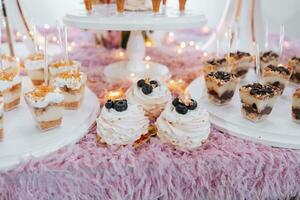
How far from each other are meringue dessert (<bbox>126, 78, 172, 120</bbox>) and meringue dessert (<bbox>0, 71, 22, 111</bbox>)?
455 millimetres

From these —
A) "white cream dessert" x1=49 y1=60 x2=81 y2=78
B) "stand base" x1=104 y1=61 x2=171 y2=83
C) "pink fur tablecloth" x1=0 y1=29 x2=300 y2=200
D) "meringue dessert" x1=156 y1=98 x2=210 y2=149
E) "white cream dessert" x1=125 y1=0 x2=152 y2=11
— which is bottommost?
"pink fur tablecloth" x1=0 y1=29 x2=300 y2=200

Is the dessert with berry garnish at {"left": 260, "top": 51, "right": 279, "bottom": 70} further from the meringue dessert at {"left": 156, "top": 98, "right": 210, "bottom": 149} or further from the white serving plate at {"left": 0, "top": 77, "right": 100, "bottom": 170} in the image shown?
the white serving plate at {"left": 0, "top": 77, "right": 100, "bottom": 170}

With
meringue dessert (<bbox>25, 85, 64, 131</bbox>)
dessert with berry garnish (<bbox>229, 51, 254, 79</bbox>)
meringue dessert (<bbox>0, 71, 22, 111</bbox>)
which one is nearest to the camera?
meringue dessert (<bbox>25, 85, 64, 131</bbox>)

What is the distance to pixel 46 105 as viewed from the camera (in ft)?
3.97

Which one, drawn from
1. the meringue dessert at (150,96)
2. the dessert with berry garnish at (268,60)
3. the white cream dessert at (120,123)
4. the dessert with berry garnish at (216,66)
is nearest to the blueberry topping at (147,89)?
the meringue dessert at (150,96)

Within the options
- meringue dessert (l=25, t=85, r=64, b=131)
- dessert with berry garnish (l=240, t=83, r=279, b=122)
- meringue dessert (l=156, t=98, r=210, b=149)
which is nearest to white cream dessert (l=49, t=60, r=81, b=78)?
meringue dessert (l=25, t=85, r=64, b=131)

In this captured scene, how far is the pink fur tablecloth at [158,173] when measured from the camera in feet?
3.59

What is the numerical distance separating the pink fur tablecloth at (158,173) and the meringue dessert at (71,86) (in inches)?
9.1

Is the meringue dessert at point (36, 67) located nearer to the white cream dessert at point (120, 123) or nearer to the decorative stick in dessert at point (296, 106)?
the white cream dessert at point (120, 123)

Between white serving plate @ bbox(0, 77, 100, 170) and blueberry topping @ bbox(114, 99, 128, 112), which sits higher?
blueberry topping @ bbox(114, 99, 128, 112)

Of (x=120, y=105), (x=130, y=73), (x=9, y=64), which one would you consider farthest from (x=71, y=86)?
→ (x=130, y=73)

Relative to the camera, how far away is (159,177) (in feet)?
3.73

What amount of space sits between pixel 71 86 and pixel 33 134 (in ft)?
0.80

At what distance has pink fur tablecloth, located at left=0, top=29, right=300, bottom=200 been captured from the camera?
109cm
